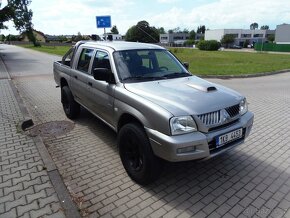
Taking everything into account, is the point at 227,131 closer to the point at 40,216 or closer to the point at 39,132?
the point at 40,216

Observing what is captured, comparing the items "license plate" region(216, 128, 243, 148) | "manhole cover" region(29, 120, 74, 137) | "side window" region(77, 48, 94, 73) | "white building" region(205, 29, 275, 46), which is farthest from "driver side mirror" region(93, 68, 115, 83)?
"white building" region(205, 29, 275, 46)

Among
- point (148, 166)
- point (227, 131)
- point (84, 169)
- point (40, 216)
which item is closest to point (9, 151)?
point (84, 169)

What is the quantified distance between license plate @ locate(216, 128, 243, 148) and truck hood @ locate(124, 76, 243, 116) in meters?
0.37

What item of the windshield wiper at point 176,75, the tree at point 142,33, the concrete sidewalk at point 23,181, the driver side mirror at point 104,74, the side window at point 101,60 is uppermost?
the tree at point 142,33

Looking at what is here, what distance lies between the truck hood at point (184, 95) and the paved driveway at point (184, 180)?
1.15m

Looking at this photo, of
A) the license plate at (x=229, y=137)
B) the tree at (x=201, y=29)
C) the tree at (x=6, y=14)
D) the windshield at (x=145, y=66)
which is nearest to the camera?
the license plate at (x=229, y=137)

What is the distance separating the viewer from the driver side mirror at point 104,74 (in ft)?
13.0

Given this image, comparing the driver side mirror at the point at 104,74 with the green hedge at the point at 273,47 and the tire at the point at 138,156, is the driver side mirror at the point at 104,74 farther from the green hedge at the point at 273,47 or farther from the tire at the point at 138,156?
the green hedge at the point at 273,47

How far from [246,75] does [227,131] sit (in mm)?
11175

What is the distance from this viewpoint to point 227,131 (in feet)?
11.1

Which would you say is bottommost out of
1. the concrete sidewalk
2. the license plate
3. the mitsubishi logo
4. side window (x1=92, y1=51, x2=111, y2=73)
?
the concrete sidewalk

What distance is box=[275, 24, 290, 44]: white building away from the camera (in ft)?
243

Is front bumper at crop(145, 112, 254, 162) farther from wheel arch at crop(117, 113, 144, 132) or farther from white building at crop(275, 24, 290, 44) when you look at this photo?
white building at crop(275, 24, 290, 44)

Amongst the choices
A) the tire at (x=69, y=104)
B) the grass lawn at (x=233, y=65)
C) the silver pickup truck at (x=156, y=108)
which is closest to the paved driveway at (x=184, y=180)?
the silver pickup truck at (x=156, y=108)
